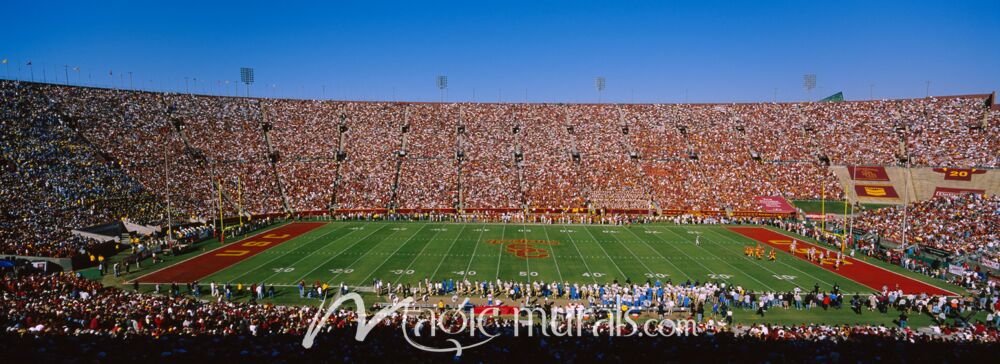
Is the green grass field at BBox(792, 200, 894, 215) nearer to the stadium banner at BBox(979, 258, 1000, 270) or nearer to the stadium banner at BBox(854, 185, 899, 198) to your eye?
the stadium banner at BBox(854, 185, 899, 198)

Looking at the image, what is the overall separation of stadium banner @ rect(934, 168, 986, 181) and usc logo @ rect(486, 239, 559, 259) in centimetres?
3616

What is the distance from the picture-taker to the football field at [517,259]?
24.6m

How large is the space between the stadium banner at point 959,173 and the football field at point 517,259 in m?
19.0

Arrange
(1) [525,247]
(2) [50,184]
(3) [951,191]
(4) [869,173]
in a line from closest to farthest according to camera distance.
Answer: (1) [525,247], (2) [50,184], (3) [951,191], (4) [869,173]

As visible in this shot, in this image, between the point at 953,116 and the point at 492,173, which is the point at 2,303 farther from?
the point at 953,116

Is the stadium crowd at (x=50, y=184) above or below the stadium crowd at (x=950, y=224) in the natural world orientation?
above

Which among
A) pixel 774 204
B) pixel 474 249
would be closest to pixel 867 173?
pixel 774 204

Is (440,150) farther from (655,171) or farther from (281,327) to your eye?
(281,327)

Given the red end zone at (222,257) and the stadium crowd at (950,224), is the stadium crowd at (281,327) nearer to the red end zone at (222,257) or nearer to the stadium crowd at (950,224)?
Result: the red end zone at (222,257)

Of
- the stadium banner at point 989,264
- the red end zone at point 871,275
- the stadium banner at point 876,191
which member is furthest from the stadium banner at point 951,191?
the stadium banner at point 989,264

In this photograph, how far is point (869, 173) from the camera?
47969 millimetres

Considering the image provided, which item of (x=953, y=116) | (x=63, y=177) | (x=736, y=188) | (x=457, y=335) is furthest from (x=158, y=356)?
(x=953, y=116)

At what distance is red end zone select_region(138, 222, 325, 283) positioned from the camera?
24641mm

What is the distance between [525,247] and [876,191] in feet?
114
